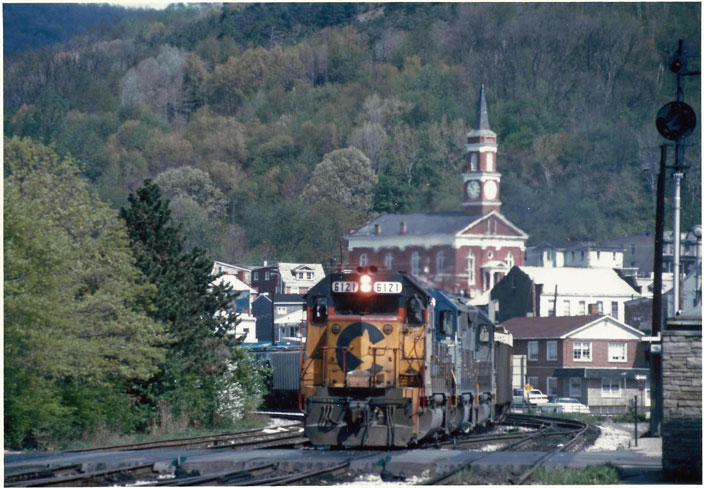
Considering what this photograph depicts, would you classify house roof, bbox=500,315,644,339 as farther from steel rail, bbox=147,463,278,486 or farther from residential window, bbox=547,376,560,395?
steel rail, bbox=147,463,278,486

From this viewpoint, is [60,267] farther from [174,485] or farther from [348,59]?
[174,485]

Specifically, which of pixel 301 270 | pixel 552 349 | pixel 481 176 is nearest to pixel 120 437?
pixel 301 270

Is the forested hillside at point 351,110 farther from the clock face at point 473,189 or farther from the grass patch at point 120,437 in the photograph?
the grass patch at point 120,437

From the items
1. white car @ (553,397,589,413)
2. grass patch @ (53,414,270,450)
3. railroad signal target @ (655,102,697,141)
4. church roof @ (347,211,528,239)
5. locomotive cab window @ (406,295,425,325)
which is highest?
railroad signal target @ (655,102,697,141)

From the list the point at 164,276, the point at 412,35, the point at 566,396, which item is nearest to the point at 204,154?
the point at 164,276

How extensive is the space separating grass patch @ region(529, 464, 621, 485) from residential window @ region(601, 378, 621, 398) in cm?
3591

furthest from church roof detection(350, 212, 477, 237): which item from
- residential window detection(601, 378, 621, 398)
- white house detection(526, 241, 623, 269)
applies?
residential window detection(601, 378, 621, 398)

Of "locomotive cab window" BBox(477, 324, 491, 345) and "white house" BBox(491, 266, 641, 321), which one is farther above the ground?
"white house" BBox(491, 266, 641, 321)

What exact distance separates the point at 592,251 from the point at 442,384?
3.88 m

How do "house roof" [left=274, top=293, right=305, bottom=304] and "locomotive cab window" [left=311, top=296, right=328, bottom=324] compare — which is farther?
"house roof" [left=274, top=293, right=305, bottom=304]

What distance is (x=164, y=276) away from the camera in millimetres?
27375

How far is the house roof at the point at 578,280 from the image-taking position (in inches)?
789

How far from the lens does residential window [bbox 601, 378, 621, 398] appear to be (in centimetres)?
5003

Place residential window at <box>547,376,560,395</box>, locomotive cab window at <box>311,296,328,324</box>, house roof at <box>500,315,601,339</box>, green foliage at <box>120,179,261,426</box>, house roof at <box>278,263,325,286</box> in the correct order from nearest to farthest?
locomotive cab window at <box>311,296,328,324</box>, house roof at <box>278,263,325,286</box>, green foliage at <box>120,179,261,426</box>, house roof at <box>500,315,601,339</box>, residential window at <box>547,376,560,395</box>
